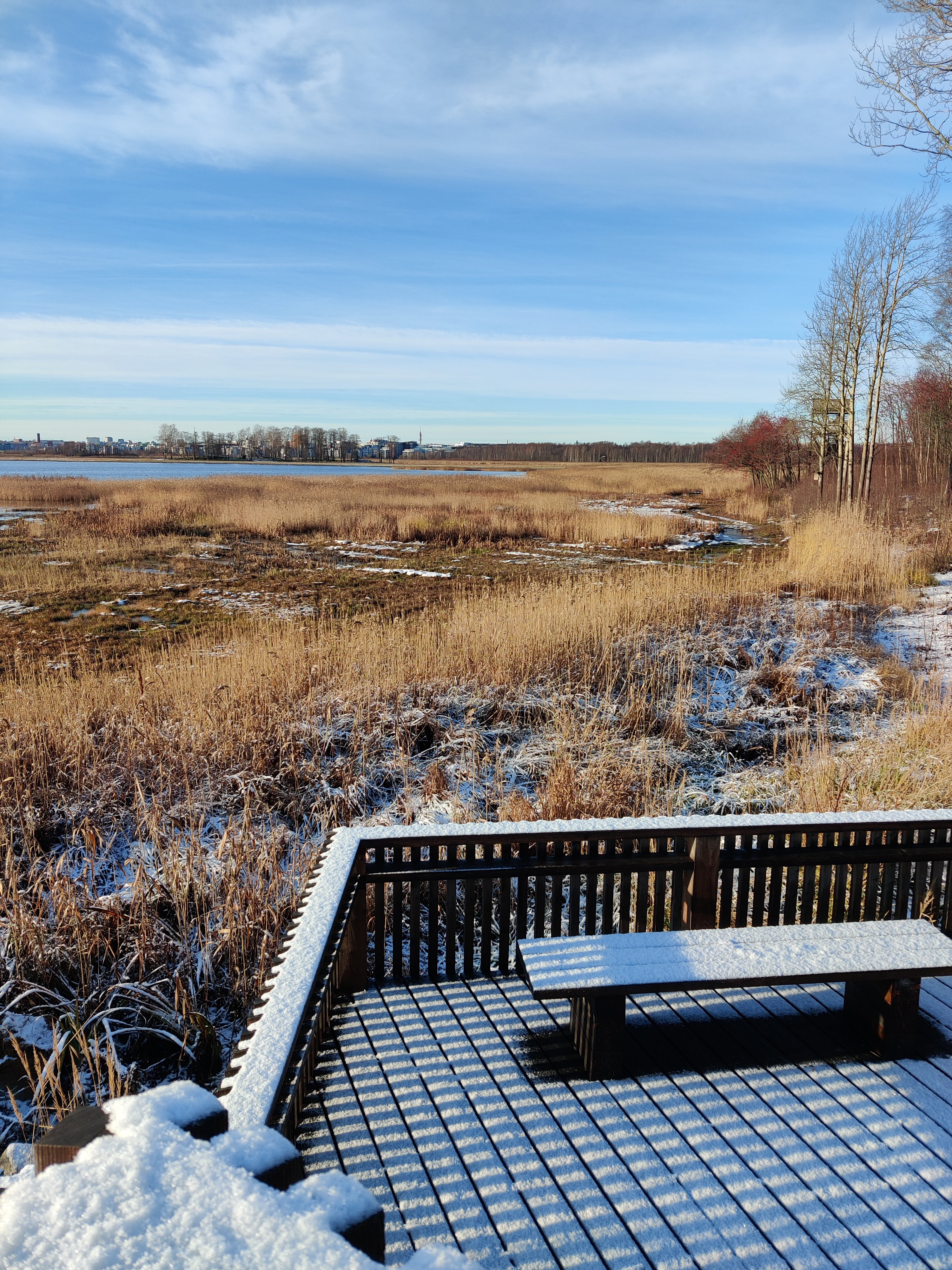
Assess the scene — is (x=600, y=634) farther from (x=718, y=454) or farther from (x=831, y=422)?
(x=718, y=454)

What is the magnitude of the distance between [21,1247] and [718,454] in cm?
5051

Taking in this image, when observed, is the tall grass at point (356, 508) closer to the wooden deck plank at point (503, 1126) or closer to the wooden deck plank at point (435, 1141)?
the wooden deck plank at point (503, 1126)

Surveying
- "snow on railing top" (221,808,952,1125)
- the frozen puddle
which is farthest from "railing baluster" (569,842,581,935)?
the frozen puddle

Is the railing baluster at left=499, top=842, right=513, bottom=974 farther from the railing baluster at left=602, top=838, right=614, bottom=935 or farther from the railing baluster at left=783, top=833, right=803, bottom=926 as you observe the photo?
the railing baluster at left=783, top=833, right=803, bottom=926

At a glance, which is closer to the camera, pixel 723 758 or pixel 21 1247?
pixel 21 1247

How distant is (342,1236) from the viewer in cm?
108

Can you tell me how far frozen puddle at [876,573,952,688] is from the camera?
894 cm

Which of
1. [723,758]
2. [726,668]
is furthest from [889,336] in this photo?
[723,758]

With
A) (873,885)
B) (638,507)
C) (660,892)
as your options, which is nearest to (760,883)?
(660,892)

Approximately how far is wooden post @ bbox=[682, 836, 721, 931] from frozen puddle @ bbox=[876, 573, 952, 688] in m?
5.63

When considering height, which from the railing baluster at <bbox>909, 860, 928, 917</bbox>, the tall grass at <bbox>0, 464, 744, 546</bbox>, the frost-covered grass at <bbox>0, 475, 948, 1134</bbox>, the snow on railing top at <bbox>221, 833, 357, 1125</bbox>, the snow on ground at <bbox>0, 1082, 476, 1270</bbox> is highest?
the tall grass at <bbox>0, 464, 744, 546</bbox>

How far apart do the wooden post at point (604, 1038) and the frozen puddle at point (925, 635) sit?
646cm

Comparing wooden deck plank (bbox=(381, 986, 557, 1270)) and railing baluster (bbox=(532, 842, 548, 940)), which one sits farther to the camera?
railing baluster (bbox=(532, 842, 548, 940))

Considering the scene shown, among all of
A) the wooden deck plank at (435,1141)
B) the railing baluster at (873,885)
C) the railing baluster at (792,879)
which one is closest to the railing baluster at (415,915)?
the wooden deck plank at (435,1141)
